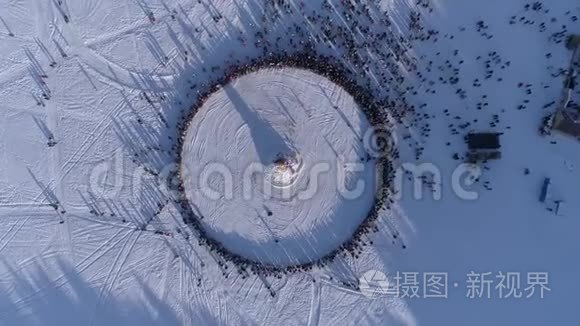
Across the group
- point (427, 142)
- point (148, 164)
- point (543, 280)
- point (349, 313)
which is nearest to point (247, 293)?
point (349, 313)

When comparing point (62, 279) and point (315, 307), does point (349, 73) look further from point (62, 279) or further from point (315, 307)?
point (62, 279)

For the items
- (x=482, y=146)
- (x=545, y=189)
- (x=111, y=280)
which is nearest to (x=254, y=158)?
(x=111, y=280)

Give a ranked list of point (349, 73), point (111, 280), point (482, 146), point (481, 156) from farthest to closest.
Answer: point (111, 280) → point (349, 73) → point (481, 156) → point (482, 146)

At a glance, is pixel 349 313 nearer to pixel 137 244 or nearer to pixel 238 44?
pixel 137 244

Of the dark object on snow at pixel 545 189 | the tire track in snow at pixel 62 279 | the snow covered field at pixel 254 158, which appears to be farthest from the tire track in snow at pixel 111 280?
the dark object on snow at pixel 545 189

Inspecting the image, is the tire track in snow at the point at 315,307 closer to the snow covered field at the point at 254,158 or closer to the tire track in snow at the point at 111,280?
the snow covered field at the point at 254,158

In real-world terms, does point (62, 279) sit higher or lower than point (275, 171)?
higher
